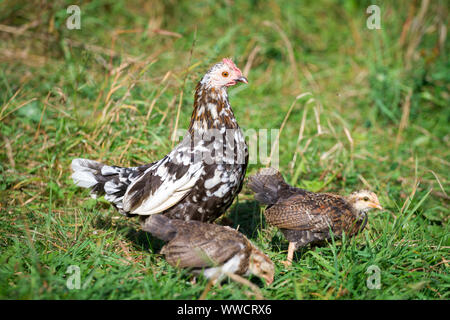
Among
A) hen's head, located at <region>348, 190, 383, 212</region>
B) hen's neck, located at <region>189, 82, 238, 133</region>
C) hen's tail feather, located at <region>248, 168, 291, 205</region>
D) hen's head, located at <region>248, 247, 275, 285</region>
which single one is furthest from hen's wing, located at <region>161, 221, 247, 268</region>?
hen's head, located at <region>348, 190, 383, 212</region>

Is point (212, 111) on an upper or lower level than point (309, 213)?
upper

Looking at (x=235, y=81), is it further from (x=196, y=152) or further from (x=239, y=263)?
(x=239, y=263)

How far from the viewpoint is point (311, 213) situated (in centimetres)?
385

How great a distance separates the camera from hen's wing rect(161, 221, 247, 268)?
11.0 ft

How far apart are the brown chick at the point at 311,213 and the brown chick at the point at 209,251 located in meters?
0.49

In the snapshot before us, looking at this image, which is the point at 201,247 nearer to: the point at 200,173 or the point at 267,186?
the point at 200,173

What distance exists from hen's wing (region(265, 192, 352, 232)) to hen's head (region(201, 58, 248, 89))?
4.01ft

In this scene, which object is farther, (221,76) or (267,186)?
(267,186)

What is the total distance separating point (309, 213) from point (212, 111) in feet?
4.18

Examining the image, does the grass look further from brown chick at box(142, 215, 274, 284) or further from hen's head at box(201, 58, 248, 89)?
hen's head at box(201, 58, 248, 89)

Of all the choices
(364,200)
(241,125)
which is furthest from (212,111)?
(241,125)

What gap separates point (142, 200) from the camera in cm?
383
